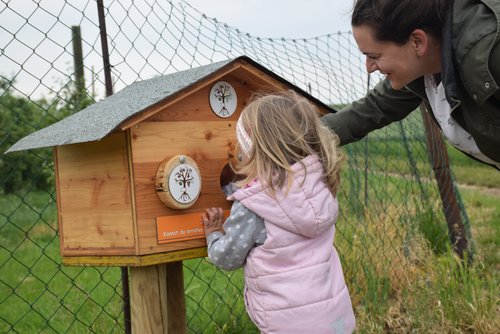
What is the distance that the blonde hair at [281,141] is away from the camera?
7.09 feet

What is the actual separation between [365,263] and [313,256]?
6.50 ft

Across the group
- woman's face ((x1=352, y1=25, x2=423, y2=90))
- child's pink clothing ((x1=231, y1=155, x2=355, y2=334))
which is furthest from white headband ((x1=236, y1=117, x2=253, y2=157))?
woman's face ((x1=352, y1=25, x2=423, y2=90))

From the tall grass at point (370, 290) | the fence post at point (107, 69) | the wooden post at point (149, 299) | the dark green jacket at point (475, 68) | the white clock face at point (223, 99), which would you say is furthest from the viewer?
the tall grass at point (370, 290)

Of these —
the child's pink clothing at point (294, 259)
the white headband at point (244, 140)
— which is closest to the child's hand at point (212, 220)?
the child's pink clothing at point (294, 259)

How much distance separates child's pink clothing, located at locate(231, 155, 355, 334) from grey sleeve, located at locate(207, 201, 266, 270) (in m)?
0.03

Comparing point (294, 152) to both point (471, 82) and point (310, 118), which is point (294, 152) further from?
point (471, 82)

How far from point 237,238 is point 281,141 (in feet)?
1.24

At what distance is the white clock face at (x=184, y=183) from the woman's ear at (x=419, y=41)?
90cm

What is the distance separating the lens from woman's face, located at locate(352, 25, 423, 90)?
2164 millimetres

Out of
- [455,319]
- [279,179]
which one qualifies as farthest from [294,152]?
[455,319]

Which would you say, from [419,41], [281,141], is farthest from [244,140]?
[419,41]

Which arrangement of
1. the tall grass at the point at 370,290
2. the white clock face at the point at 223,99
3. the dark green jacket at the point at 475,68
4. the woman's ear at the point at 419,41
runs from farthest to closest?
the tall grass at the point at 370,290
the white clock face at the point at 223,99
the woman's ear at the point at 419,41
the dark green jacket at the point at 475,68

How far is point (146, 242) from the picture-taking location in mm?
2162

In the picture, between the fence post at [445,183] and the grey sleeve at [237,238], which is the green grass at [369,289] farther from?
the grey sleeve at [237,238]
